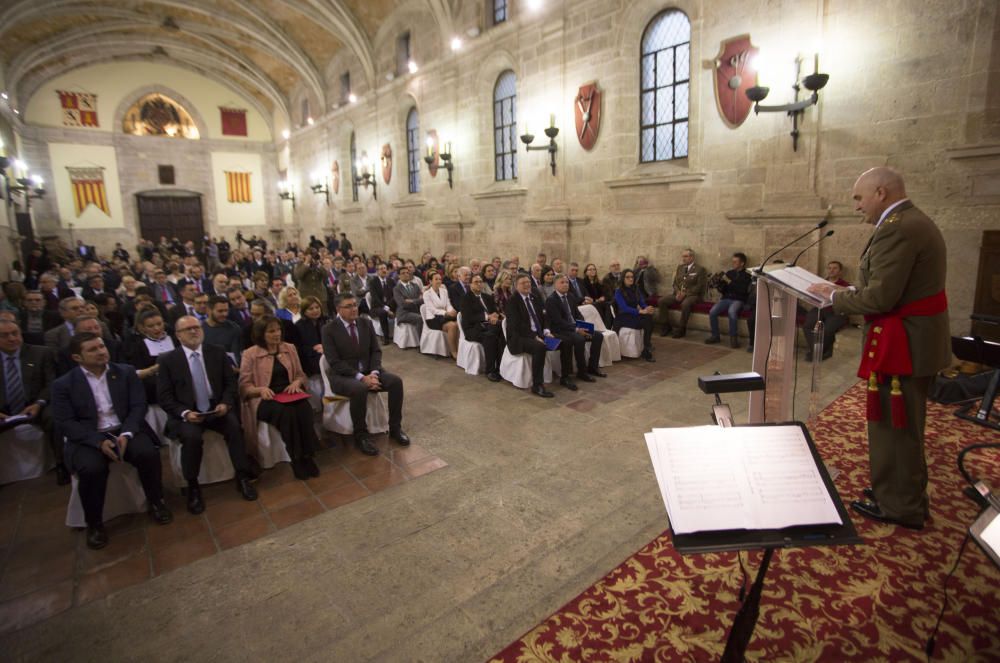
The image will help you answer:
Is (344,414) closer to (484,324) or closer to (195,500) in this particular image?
(195,500)

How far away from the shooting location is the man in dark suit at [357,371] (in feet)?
15.2

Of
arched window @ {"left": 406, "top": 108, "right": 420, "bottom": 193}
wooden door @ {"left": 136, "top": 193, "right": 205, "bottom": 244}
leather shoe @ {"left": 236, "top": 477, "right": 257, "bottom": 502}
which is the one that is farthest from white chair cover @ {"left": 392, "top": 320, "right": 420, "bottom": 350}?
wooden door @ {"left": 136, "top": 193, "right": 205, "bottom": 244}

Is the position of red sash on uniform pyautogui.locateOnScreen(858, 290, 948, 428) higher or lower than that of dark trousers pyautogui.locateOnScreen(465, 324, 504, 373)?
higher

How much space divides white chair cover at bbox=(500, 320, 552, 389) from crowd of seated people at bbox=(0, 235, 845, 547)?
92 mm

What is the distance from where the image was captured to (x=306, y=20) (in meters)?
17.9

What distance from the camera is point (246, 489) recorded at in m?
3.87

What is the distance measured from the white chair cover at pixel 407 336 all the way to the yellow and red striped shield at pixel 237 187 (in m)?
21.7

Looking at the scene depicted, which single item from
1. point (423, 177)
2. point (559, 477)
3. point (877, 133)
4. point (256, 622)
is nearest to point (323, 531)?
point (256, 622)

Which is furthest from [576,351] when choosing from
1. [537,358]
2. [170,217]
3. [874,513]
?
[170,217]

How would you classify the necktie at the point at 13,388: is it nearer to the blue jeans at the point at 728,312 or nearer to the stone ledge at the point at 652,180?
the blue jeans at the point at 728,312

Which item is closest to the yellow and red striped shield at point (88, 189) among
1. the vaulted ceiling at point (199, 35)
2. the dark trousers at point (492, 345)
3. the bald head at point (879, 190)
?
the vaulted ceiling at point (199, 35)

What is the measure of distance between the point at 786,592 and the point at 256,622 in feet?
8.85

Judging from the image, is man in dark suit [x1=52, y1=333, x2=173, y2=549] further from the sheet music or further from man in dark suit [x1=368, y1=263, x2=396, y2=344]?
man in dark suit [x1=368, y1=263, x2=396, y2=344]

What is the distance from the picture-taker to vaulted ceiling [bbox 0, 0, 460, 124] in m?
15.9
